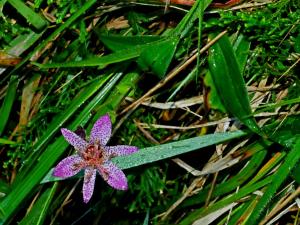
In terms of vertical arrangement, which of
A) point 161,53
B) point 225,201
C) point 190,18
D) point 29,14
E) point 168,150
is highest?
point 29,14

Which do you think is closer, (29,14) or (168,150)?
(168,150)

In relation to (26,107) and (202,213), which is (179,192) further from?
(26,107)

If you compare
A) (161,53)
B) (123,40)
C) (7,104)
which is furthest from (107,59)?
(7,104)

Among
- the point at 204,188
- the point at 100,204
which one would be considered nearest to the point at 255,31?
the point at 204,188

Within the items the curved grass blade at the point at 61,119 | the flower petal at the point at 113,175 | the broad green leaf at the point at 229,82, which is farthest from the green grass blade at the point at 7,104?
the broad green leaf at the point at 229,82

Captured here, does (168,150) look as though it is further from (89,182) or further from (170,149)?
(89,182)

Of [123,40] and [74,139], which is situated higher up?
[123,40]

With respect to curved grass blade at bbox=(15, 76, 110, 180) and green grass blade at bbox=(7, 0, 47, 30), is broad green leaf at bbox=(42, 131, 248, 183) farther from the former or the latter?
green grass blade at bbox=(7, 0, 47, 30)

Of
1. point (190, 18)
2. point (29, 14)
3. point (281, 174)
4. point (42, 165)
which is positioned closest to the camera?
point (281, 174)

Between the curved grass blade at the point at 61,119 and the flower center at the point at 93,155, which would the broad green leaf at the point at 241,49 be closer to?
the curved grass blade at the point at 61,119
